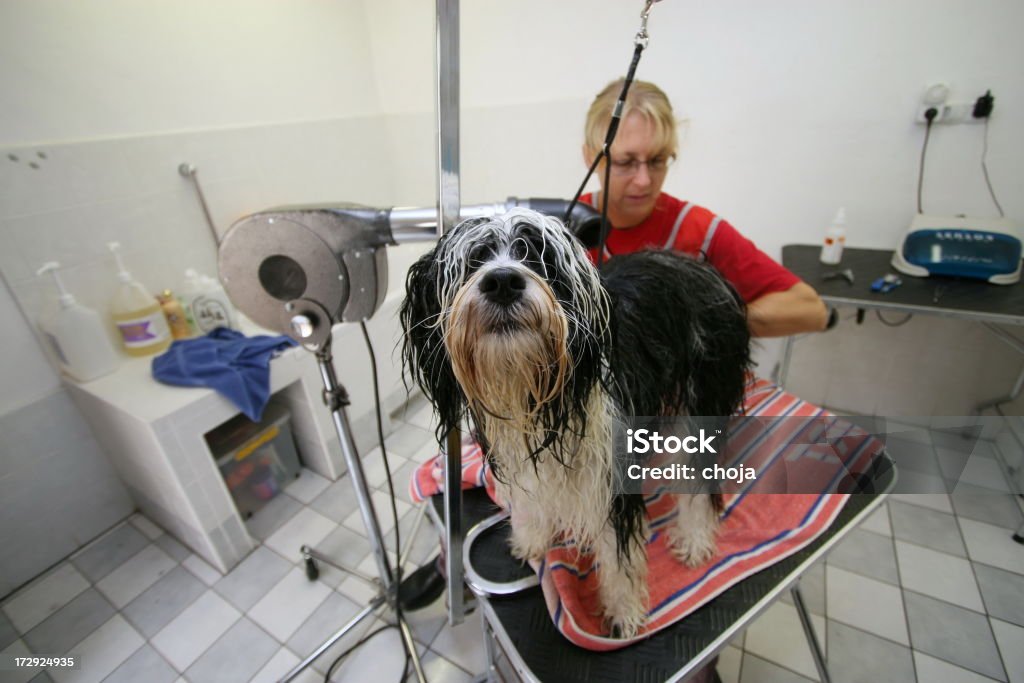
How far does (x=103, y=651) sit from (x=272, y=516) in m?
0.65

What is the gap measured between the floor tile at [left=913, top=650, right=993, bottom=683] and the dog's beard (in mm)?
1655

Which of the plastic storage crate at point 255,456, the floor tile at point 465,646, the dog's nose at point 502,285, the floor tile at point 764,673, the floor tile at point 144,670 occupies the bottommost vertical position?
the floor tile at point 764,673

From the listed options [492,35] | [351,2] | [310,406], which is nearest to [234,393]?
[310,406]

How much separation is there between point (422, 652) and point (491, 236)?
147 centimetres

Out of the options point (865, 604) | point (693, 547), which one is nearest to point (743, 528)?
point (693, 547)

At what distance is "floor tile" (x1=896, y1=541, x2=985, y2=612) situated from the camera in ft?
5.15

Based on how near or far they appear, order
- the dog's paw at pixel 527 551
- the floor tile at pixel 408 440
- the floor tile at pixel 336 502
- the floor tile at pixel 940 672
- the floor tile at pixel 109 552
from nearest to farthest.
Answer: the dog's paw at pixel 527 551, the floor tile at pixel 940 672, the floor tile at pixel 109 552, the floor tile at pixel 336 502, the floor tile at pixel 408 440

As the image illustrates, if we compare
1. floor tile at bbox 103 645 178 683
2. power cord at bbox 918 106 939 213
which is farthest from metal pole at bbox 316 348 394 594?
power cord at bbox 918 106 939 213

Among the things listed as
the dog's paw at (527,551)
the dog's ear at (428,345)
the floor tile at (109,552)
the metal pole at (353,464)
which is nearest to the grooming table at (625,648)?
the dog's paw at (527,551)

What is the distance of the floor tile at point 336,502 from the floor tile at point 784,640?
1617mm

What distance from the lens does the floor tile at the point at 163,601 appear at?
1.61 m

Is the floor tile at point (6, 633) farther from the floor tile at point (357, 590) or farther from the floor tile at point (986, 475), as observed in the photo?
the floor tile at point (986, 475)

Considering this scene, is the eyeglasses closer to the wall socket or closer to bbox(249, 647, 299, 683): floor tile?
the wall socket

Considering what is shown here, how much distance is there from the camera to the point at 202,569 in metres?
1.80
